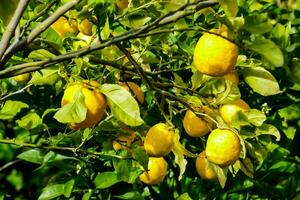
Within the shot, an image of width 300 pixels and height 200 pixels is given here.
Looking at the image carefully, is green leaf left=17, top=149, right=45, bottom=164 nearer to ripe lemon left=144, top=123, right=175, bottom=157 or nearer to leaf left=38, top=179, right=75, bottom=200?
leaf left=38, top=179, right=75, bottom=200

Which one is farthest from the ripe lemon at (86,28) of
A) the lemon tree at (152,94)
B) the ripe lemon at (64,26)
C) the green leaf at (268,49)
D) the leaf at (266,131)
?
the green leaf at (268,49)

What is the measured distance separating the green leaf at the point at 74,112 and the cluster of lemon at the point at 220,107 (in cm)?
22

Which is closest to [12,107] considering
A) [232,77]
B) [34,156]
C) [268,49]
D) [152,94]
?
[34,156]

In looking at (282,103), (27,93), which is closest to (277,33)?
(282,103)

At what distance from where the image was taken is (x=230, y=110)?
1273mm

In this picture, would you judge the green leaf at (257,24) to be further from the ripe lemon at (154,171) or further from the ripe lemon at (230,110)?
the ripe lemon at (154,171)

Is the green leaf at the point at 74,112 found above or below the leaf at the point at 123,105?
above

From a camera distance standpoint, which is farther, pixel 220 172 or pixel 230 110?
pixel 220 172

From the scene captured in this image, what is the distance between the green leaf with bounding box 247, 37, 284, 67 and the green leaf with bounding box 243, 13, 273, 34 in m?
0.02

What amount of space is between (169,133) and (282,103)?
0.80 metres

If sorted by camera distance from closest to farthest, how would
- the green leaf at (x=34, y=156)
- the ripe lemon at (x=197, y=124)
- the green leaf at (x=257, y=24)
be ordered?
the green leaf at (x=257, y=24), the ripe lemon at (x=197, y=124), the green leaf at (x=34, y=156)

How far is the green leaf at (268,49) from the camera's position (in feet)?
3.25

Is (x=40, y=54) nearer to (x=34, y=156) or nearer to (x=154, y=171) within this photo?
(x=154, y=171)

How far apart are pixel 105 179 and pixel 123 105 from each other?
61 centimetres
